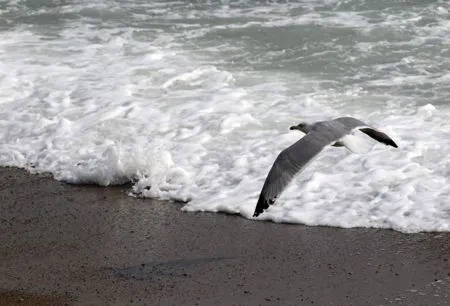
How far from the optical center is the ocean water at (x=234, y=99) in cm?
610

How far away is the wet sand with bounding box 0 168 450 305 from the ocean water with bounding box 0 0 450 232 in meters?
0.23

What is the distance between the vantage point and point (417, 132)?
7004mm

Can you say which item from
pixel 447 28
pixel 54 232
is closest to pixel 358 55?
pixel 447 28

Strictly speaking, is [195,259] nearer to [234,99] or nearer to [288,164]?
[288,164]

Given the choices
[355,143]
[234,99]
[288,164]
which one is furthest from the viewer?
[234,99]

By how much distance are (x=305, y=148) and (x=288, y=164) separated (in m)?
0.22

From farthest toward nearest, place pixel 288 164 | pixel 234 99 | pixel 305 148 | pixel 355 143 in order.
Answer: pixel 234 99 → pixel 355 143 → pixel 305 148 → pixel 288 164

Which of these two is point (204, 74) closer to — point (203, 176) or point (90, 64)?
point (90, 64)

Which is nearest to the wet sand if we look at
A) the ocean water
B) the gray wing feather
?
the ocean water

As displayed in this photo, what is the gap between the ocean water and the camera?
610cm

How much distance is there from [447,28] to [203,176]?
196 inches

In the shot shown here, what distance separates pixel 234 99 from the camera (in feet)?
26.6

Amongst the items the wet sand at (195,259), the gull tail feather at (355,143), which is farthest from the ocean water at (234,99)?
the gull tail feather at (355,143)

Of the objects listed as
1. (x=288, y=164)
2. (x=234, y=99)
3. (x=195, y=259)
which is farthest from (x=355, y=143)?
(x=234, y=99)
